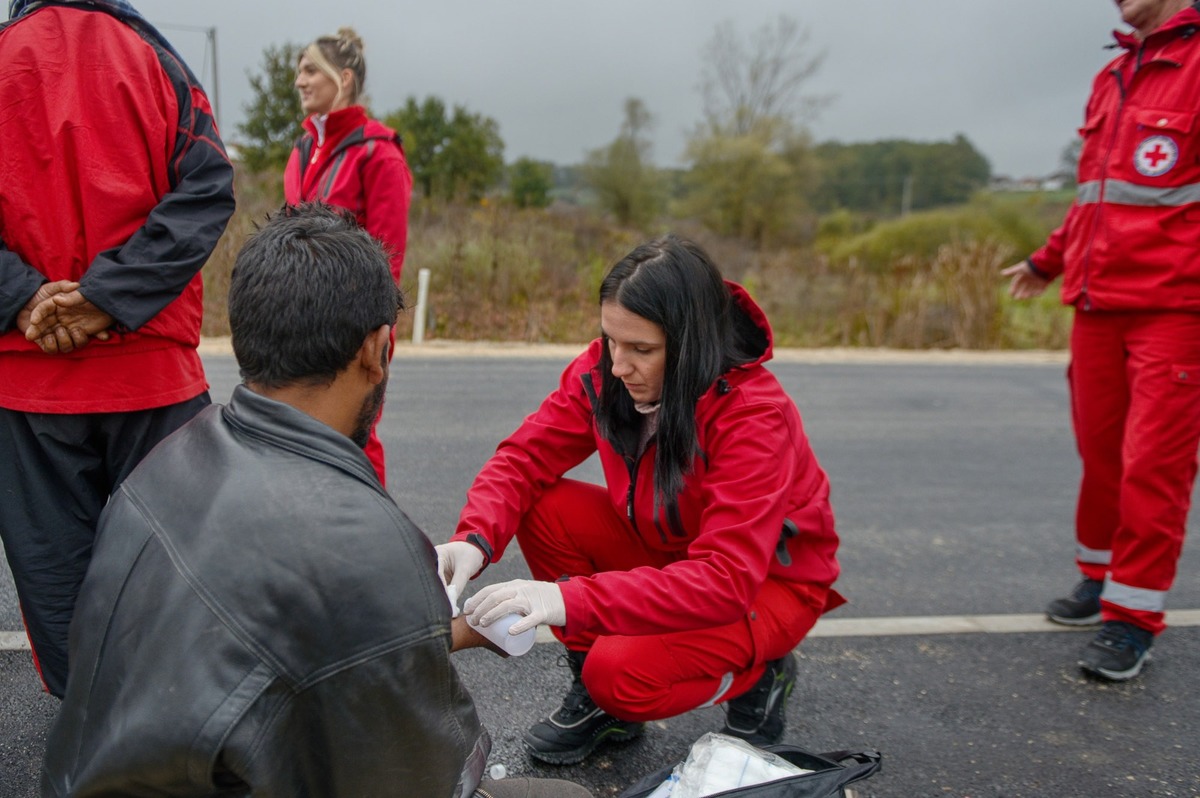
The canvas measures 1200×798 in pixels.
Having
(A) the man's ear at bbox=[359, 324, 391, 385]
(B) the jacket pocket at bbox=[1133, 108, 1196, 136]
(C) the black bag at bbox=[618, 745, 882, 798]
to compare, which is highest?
(B) the jacket pocket at bbox=[1133, 108, 1196, 136]

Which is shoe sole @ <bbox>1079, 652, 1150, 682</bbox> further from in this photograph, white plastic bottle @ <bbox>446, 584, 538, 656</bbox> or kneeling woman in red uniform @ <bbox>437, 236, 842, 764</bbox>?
white plastic bottle @ <bbox>446, 584, 538, 656</bbox>

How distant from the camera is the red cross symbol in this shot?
3.21 m

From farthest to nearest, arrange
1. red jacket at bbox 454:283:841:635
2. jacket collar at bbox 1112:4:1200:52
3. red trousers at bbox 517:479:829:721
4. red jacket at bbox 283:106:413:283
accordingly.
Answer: red jacket at bbox 283:106:413:283 → jacket collar at bbox 1112:4:1200:52 → red trousers at bbox 517:479:829:721 → red jacket at bbox 454:283:841:635

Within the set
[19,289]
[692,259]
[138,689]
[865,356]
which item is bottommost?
[865,356]

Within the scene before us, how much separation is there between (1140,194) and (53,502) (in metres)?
3.37

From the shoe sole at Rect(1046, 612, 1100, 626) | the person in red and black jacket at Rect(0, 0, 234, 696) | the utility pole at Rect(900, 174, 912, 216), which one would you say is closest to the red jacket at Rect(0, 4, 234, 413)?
the person in red and black jacket at Rect(0, 0, 234, 696)

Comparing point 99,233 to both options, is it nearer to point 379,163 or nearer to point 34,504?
point 34,504

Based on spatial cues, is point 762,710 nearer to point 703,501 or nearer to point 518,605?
point 703,501

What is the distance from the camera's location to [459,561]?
231 centimetres

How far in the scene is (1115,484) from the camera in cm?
350

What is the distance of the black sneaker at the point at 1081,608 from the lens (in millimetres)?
3607

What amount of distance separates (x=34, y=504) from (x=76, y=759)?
4.36 ft

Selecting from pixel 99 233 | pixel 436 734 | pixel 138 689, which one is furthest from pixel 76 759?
pixel 99 233

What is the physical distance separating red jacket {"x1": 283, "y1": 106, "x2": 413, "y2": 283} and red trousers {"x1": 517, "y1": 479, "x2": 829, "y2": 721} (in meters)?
1.69
